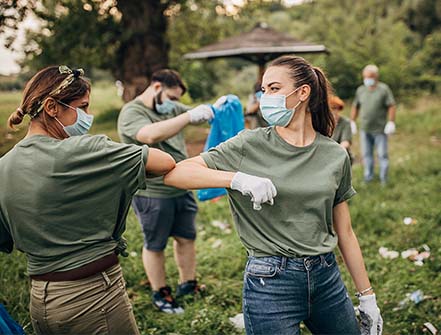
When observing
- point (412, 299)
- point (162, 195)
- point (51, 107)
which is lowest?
point (412, 299)

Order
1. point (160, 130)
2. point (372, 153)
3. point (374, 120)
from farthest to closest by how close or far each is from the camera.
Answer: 1. point (372, 153)
2. point (374, 120)
3. point (160, 130)

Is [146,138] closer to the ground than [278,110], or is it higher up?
closer to the ground

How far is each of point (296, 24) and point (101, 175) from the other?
24806 mm

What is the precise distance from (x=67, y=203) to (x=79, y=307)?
1.32 feet

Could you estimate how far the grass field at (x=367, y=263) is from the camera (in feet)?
11.6

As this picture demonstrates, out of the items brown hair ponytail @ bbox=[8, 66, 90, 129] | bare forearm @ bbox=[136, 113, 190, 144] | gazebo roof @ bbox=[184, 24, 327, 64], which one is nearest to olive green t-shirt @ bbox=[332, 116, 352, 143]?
bare forearm @ bbox=[136, 113, 190, 144]

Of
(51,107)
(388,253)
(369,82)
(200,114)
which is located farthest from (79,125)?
(369,82)

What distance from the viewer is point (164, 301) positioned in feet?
12.5

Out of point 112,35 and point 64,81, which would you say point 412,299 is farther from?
point 112,35

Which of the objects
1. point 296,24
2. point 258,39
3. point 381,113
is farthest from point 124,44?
point 296,24

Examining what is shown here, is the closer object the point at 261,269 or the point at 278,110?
the point at 261,269

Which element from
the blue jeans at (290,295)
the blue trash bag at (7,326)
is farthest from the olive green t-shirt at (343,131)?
the blue trash bag at (7,326)

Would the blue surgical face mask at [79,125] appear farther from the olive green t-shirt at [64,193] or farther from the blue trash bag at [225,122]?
the blue trash bag at [225,122]

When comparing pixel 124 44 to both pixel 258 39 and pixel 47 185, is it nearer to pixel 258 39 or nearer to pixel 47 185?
pixel 258 39
